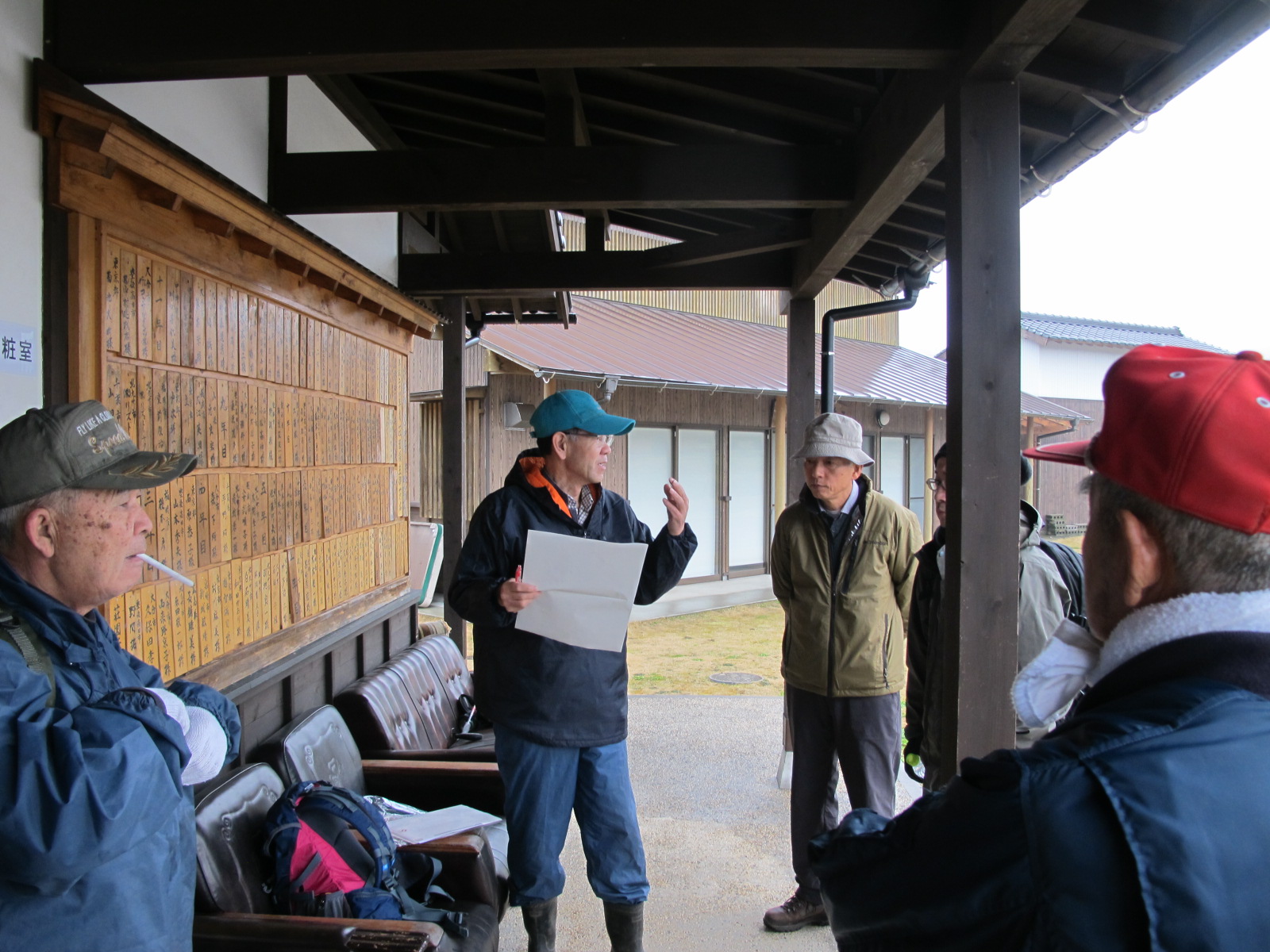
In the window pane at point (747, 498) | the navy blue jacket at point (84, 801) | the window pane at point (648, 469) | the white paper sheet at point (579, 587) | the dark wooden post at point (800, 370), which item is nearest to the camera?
the navy blue jacket at point (84, 801)

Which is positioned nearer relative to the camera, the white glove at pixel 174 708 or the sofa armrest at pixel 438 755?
the white glove at pixel 174 708

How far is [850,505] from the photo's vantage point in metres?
3.36

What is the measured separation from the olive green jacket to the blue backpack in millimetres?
1593

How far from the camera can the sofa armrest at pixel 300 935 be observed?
222 cm

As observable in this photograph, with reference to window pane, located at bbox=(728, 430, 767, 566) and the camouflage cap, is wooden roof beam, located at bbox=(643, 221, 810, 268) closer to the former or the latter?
the camouflage cap

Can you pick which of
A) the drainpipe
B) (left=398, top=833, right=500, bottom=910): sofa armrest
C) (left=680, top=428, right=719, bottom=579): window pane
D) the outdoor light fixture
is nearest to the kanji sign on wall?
(left=398, top=833, right=500, bottom=910): sofa armrest

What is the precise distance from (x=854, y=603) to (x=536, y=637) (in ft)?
4.22

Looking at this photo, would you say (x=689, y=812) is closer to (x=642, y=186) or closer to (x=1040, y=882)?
(x=642, y=186)

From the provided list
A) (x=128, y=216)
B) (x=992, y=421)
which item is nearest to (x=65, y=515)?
(x=128, y=216)

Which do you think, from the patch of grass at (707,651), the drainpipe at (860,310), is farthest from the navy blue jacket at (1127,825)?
the patch of grass at (707,651)

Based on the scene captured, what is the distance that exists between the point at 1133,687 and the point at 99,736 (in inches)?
54.8

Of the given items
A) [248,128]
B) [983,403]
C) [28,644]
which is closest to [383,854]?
[28,644]

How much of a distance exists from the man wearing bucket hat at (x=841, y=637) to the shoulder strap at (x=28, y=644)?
100 inches

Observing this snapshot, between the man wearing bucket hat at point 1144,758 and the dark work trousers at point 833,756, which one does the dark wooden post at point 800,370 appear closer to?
the dark work trousers at point 833,756
